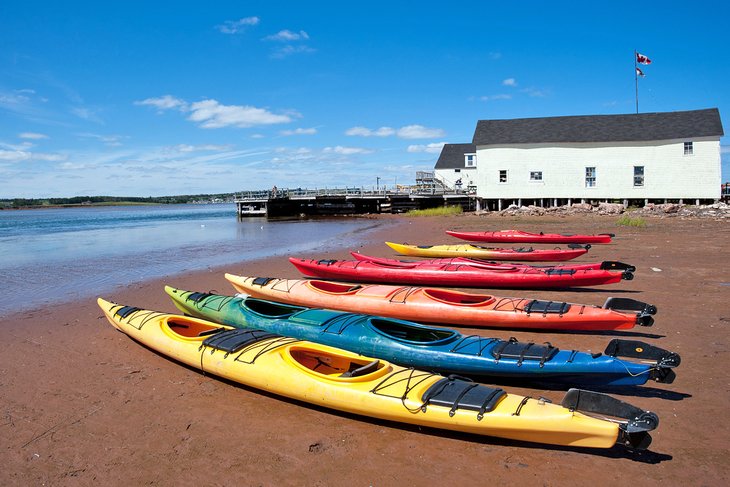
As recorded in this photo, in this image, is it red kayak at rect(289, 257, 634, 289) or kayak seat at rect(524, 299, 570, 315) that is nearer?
kayak seat at rect(524, 299, 570, 315)

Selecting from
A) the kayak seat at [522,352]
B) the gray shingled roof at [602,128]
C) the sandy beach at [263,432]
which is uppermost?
the gray shingled roof at [602,128]

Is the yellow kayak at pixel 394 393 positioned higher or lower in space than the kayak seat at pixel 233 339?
lower

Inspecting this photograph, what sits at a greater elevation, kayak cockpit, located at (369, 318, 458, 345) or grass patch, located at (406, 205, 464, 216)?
grass patch, located at (406, 205, 464, 216)

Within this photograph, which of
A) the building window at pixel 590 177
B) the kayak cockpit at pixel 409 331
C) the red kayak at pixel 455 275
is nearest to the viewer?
the kayak cockpit at pixel 409 331

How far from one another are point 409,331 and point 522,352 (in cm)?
155

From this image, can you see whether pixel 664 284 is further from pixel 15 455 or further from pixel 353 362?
pixel 15 455

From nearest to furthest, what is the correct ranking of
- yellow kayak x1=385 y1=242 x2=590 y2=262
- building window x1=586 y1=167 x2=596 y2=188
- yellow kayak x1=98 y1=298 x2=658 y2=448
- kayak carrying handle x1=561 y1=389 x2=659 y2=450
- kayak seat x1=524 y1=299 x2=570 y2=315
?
kayak carrying handle x1=561 y1=389 x2=659 y2=450
yellow kayak x1=98 y1=298 x2=658 y2=448
kayak seat x1=524 y1=299 x2=570 y2=315
yellow kayak x1=385 y1=242 x2=590 y2=262
building window x1=586 y1=167 x2=596 y2=188

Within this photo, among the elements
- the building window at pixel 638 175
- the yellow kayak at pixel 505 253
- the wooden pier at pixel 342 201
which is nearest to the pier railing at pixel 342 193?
the wooden pier at pixel 342 201

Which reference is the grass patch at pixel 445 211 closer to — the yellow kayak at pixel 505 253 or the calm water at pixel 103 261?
the calm water at pixel 103 261

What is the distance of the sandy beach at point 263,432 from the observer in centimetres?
394

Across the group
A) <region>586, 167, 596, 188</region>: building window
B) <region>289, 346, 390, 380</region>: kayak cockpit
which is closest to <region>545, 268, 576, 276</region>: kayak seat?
<region>289, 346, 390, 380</region>: kayak cockpit

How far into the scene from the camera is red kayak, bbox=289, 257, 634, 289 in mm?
9594

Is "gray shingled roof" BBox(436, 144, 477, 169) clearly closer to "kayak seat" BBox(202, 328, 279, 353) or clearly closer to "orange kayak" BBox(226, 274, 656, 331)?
"orange kayak" BBox(226, 274, 656, 331)

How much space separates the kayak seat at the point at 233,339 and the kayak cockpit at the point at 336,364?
1.82ft
